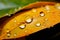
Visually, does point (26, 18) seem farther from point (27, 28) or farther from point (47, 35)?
point (47, 35)

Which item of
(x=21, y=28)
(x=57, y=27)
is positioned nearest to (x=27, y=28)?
(x=21, y=28)

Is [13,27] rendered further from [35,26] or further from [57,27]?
[57,27]

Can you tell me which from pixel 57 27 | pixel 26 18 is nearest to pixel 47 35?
pixel 57 27

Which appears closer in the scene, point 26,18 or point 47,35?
point 26,18

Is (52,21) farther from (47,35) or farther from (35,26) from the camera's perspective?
(47,35)

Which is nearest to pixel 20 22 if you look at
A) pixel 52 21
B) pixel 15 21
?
pixel 15 21

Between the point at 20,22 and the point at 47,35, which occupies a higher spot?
the point at 20,22

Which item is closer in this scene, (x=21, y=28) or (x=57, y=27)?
(x=21, y=28)
